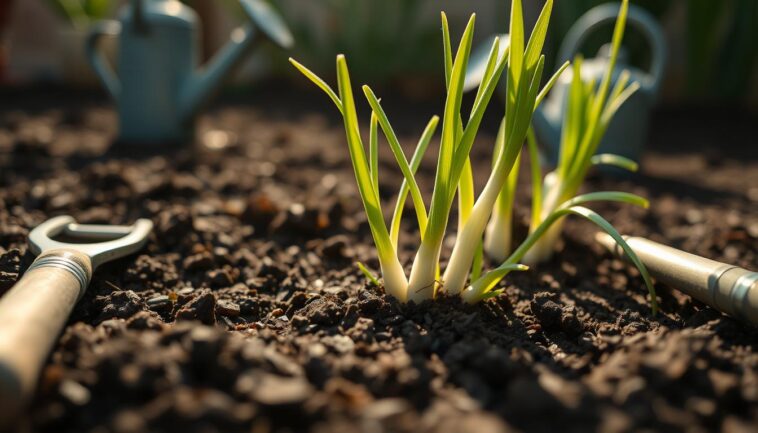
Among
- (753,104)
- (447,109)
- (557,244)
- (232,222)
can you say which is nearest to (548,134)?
(557,244)

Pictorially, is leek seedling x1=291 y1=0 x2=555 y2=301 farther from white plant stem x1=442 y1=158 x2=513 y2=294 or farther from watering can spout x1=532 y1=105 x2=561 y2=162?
watering can spout x1=532 y1=105 x2=561 y2=162

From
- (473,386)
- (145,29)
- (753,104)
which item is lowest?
(753,104)

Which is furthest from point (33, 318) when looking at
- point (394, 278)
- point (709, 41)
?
point (709, 41)

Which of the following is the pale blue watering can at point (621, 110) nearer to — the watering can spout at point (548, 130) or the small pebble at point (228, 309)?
the watering can spout at point (548, 130)

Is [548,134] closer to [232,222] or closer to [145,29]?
[232,222]

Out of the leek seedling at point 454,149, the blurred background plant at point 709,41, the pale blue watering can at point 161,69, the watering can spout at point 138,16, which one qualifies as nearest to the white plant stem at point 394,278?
the leek seedling at point 454,149

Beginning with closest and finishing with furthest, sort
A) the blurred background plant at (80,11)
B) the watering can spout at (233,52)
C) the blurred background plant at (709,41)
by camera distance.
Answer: the watering can spout at (233,52), the blurred background plant at (709,41), the blurred background plant at (80,11)

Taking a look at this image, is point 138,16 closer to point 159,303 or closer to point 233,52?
point 233,52
